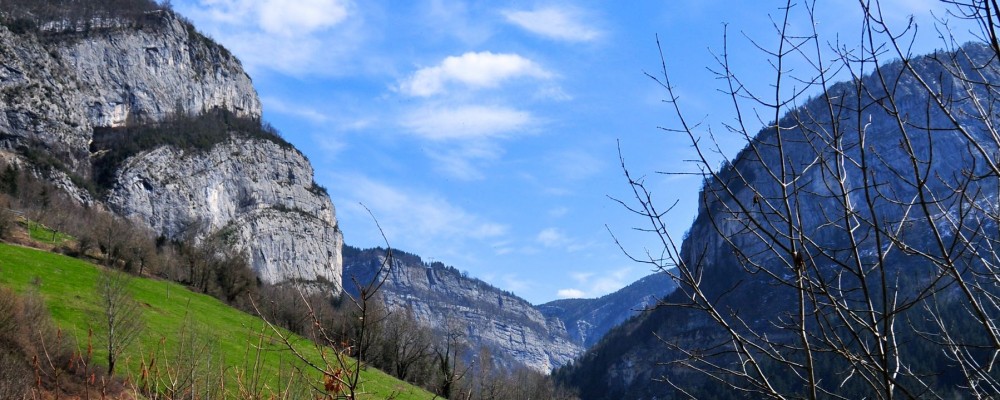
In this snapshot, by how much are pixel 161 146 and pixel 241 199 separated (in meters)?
12.4

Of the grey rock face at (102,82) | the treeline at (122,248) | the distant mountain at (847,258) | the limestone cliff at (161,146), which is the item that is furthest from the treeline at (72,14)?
the distant mountain at (847,258)

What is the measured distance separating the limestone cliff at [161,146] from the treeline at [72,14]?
2.93ft

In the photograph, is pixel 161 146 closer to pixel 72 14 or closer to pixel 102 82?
pixel 102 82

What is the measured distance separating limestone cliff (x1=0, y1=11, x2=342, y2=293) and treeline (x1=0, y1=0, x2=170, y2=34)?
35.2 inches

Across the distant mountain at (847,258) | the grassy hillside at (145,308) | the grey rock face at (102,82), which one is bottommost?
the grassy hillside at (145,308)

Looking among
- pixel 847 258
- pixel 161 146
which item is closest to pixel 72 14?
pixel 161 146

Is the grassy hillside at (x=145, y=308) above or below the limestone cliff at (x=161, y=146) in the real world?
below

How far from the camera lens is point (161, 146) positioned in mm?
86562

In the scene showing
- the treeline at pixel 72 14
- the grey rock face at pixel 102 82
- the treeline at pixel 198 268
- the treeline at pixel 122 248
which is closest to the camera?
the treeline at pixel 198 268

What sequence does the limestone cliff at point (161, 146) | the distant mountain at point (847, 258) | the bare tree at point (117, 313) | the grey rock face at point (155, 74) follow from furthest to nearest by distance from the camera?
the grey rock face at point (155, 74) < the limestone cliff at point (161, 146) < the bare tree at point (117, 313) < the distant mountain at point (847, 258)

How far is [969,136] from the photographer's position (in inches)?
86.0

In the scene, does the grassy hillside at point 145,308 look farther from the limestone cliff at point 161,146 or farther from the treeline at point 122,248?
the limestone cliff at point 161,146

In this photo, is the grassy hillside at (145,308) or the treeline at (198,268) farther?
the treeline at (198,268)

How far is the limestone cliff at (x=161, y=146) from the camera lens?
240ft
